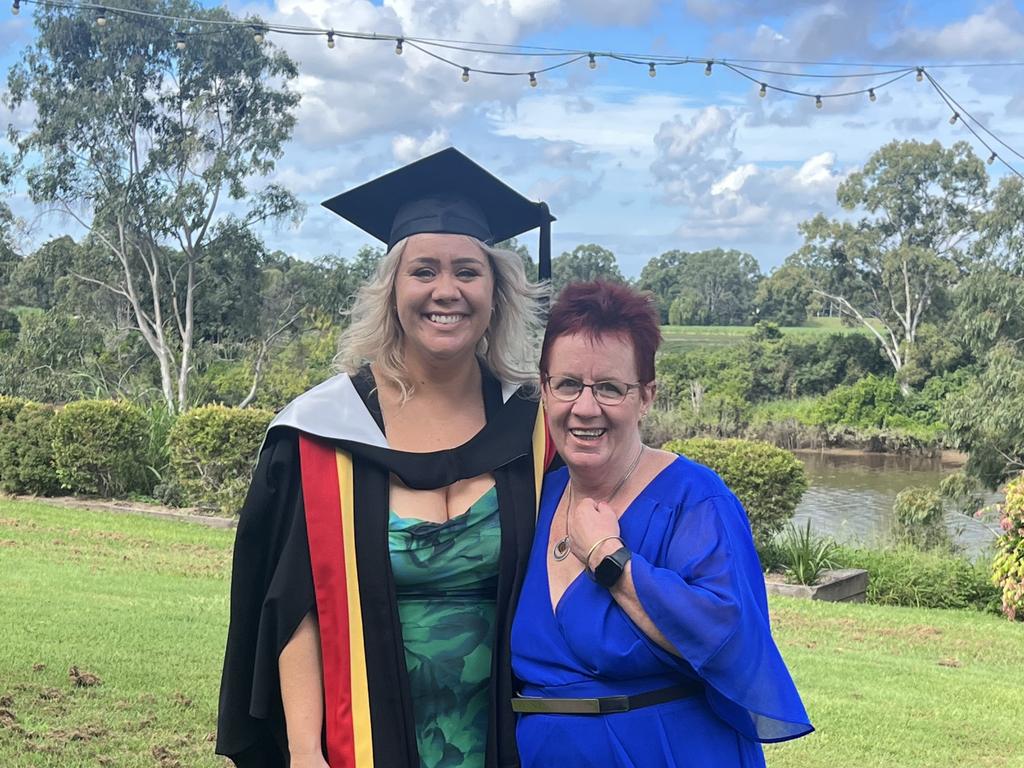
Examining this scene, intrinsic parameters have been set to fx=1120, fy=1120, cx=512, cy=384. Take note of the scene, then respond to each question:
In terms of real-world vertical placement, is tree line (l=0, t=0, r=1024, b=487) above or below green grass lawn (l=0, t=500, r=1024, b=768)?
above

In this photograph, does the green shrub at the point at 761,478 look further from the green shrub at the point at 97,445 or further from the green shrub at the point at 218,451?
the green shrub at the point at 97,445

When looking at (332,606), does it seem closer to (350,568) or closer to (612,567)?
(350,568)

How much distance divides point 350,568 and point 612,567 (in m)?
0.55

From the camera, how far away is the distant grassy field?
1834 inches

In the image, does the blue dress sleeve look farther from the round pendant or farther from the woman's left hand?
the round pendant

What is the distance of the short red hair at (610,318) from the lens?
6.78 feet

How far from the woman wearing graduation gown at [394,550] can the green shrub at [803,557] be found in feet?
26.1

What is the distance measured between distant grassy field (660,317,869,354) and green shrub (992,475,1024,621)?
32.7 metres

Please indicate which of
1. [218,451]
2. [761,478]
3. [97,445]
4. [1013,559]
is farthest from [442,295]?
[97,445]

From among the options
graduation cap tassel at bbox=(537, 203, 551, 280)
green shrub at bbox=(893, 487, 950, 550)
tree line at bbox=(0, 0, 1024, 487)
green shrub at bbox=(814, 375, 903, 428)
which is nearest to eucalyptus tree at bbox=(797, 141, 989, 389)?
green shrub at bbox=(814, 375, 903, 428)

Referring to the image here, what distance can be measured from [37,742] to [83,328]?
23.3 metres

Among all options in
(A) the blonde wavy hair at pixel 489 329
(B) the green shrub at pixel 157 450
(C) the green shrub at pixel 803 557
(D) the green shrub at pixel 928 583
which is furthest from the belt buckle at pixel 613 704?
(B) the green shrub at pixel 157 450

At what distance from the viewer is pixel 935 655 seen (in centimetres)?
736

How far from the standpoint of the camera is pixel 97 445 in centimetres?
1262
